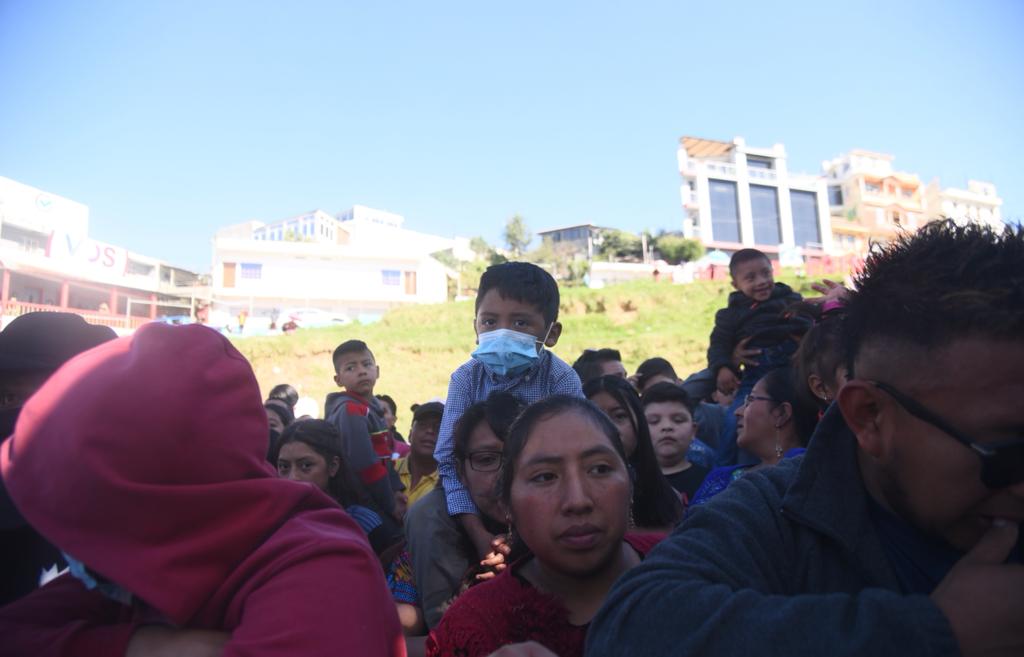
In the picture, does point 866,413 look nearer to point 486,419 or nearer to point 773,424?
point 486,419

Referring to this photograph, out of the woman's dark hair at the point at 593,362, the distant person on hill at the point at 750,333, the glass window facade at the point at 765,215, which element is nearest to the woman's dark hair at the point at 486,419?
the distant person on hill at the point at 750,333

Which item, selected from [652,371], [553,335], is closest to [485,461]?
[553,335]

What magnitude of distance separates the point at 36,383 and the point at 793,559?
8.24ft

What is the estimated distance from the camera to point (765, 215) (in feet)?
193

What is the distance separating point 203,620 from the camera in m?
1.20

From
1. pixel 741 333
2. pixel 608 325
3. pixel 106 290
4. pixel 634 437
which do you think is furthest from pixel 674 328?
pixel 106 290

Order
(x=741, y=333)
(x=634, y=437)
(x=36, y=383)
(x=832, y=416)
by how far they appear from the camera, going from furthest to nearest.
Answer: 1. (x=741, y=333)
2. (x=634, y=437)
3. (x=36, y=383)
4. (x=832, y=416)

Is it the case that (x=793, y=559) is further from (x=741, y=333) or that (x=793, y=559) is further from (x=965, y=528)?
(x=741, y=333)

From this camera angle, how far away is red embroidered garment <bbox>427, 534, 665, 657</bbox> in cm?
161

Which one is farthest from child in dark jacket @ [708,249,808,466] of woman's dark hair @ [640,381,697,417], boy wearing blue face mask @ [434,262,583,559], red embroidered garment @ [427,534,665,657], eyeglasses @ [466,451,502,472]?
red embroidered garment @ [427,534,665,657]

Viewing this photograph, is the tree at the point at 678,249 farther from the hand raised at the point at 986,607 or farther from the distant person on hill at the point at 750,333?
the hand raised at the point at 986,607

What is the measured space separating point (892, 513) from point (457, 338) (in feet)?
80.5

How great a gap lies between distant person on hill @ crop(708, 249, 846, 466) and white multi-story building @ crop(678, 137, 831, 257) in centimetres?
5355

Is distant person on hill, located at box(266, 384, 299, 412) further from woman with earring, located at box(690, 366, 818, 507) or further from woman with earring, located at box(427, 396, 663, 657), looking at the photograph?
woman with earring, located at box(427, 396, 663, 657)
